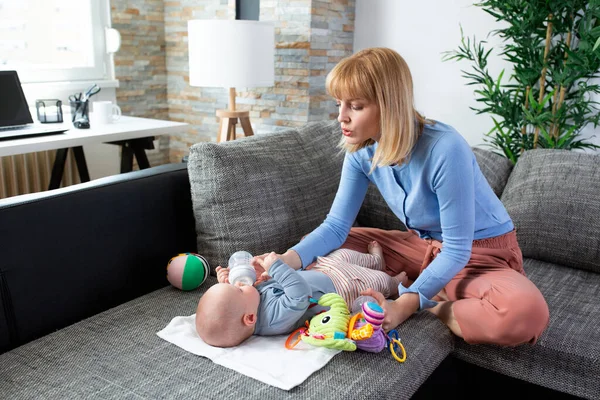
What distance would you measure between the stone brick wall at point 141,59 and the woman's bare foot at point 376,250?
251 cm

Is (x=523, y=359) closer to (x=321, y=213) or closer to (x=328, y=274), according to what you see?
(x=328, y=274)

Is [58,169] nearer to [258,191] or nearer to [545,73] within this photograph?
[258,191]

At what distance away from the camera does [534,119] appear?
9.22ft

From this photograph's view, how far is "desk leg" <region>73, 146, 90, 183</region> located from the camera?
10.0ft

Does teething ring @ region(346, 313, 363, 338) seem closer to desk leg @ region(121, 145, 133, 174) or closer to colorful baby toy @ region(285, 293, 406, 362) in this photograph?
colorful baby toy @ region(285, 293, 406, 362)

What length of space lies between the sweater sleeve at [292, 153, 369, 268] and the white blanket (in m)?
0.38

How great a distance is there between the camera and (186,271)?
1724mm

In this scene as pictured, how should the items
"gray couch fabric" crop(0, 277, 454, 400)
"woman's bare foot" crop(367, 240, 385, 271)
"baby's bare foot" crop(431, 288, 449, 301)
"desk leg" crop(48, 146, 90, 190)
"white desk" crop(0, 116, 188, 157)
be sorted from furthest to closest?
"desk leg" crop(48, 146, 90, 190), "white desk" crop(0, 116, 188, 157), "woman's bare foot" crop(367, 240, 385, 271), "baby's bare foot" crop(431, 288, 449, 301), "gray couch fabric" crop(0, 277, 454, 400)

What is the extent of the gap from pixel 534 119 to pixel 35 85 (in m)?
2.65

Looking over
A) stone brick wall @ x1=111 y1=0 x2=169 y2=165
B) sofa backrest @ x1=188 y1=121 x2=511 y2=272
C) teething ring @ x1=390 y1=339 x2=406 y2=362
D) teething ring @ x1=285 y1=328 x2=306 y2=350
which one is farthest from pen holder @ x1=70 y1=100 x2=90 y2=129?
teething ring @ x1=390 y1=339 x2=406 y2=362

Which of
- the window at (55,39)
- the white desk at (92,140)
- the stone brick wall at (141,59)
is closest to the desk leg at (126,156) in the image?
the white desk at (92,140)

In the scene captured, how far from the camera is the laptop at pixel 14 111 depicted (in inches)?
107

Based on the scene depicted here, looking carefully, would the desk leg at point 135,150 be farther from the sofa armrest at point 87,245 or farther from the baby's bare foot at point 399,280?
the baby's bare foot at point 399,280

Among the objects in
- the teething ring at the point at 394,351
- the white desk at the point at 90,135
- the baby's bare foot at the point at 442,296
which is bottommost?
the baby's bare foot at the point at 442,296
